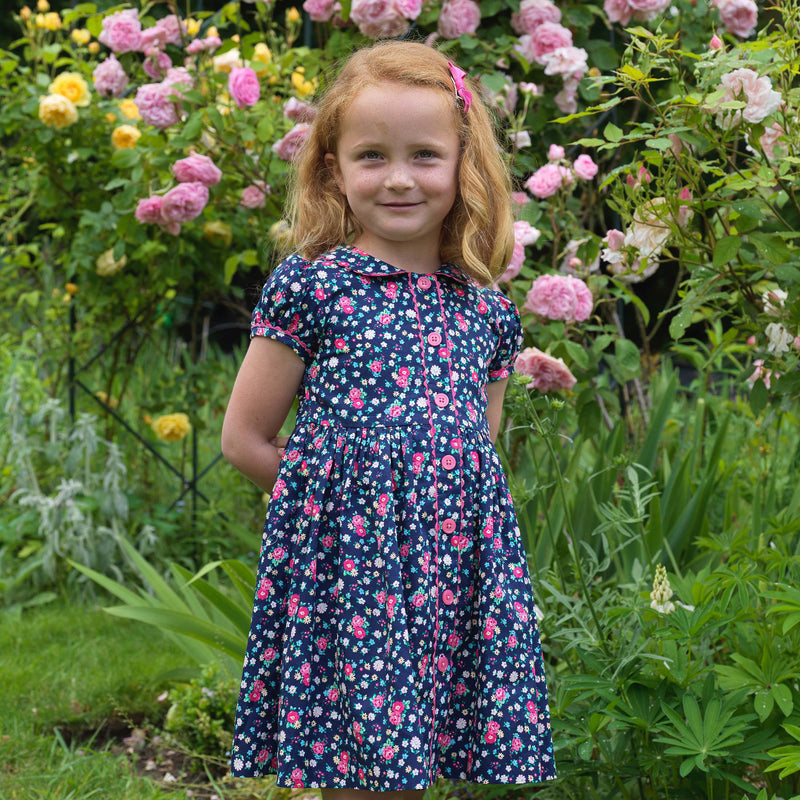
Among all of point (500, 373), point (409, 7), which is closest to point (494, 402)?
point (500, 373)

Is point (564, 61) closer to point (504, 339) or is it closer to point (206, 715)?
point (504, 339)

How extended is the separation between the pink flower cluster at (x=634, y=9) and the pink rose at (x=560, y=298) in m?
0.82

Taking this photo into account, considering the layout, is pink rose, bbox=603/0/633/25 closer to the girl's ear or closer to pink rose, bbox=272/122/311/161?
pink rose, bbox=272/122/311/161

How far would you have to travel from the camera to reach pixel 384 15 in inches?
100.0

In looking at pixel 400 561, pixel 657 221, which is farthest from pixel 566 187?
pixel 400 561

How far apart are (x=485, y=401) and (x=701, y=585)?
0.51 m

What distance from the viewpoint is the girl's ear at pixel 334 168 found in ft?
5.89

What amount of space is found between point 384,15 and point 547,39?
0.44m

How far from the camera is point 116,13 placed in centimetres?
301

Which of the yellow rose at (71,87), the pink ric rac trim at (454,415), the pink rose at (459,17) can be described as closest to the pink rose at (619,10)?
the pink rose at (459,17)

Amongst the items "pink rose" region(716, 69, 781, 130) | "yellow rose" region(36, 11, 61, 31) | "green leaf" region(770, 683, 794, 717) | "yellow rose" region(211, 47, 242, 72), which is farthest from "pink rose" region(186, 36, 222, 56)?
"green leaf" region(770, 683, 794, 717)

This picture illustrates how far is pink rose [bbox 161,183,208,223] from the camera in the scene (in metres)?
2.71

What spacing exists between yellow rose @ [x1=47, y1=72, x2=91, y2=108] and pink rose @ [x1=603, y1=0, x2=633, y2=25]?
1819mm

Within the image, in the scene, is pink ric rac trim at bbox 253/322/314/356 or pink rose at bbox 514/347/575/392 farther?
pink rose at bbox 514/347/575/392
